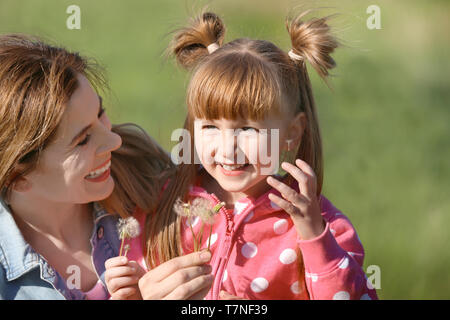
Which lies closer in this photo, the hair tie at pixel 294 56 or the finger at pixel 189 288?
the finger at pixel 189 288

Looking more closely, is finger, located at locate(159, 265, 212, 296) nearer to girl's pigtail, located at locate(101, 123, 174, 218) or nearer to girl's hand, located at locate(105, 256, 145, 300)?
girl's hand, located at locate(105, 256, 145, 300)

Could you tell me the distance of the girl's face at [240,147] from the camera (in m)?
1.91

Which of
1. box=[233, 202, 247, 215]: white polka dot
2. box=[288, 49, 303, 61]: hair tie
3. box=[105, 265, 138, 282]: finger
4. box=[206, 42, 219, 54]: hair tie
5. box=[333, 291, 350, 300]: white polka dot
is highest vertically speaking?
box=[206, 42, 219, 54]: hair tie

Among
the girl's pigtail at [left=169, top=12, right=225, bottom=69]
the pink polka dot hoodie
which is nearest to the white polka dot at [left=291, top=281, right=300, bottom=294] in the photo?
the pink polka dot hoodie

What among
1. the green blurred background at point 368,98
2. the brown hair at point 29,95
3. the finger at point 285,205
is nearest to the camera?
the finger at point 285,205

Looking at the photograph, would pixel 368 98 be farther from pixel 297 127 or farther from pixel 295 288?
pixel 295 288

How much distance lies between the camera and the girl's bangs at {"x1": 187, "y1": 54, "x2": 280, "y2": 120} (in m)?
1.89

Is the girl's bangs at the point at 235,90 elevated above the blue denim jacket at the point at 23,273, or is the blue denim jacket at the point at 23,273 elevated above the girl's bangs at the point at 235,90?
the girl's bangs at the point at 235,90

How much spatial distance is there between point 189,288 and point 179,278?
5 cm

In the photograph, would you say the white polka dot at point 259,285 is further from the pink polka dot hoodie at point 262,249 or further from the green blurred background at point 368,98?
the green blurred background at point 368,98

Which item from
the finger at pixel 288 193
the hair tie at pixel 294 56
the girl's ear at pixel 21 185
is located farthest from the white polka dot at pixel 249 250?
the girl's ear at pixel 21 185

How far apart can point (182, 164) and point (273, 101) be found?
495 mm

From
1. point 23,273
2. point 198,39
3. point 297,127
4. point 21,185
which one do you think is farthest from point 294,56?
point 23,273

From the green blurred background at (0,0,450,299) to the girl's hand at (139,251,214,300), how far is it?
652 mm
